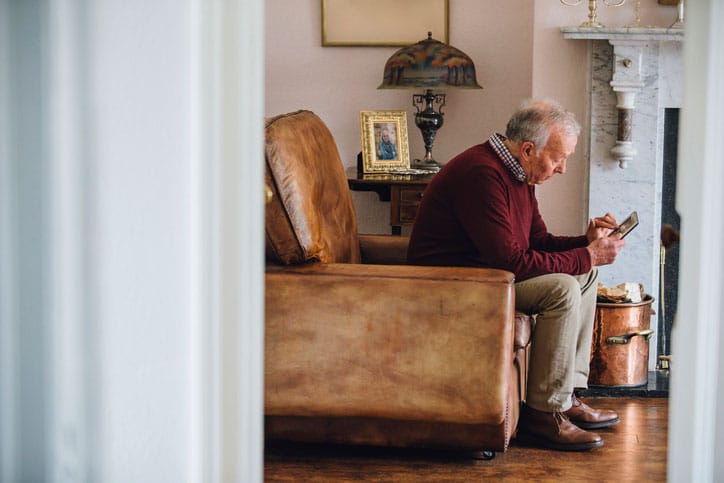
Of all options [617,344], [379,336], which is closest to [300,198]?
[379,336]

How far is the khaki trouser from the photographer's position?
3299mm

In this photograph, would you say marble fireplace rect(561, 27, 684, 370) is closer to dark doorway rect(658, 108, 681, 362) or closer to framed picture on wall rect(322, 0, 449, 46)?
dark doorway rect(658, 108, 681, 362)

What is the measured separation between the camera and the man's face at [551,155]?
3.41m

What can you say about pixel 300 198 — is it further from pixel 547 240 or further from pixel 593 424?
pixel 593 424

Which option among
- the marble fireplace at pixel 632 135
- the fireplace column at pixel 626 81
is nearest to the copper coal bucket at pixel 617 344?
the marble fireplace at pixel 632 135

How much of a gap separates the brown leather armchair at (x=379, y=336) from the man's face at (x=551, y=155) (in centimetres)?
53

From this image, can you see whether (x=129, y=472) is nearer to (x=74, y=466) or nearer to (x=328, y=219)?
(x=74, y=466)

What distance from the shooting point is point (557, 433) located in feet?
11.0

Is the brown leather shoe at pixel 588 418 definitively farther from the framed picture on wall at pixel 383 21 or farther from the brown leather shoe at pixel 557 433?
the framed picture on wall at pixel 383 21

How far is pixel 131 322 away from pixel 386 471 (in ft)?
4.04

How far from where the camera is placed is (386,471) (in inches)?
124

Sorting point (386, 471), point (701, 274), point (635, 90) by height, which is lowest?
point (386, 471)

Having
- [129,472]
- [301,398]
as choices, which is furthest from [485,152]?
[129,472]

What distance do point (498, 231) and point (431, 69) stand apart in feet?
5.17
